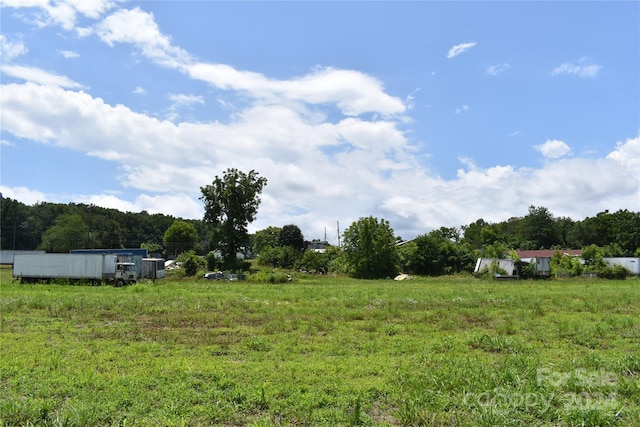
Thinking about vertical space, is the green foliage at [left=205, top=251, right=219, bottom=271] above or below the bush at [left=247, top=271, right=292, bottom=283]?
above

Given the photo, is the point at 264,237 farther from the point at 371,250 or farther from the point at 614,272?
the point at 614,272

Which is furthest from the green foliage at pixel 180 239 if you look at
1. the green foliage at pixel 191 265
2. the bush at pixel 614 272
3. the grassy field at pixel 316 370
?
the grassy field at pixel 316 370

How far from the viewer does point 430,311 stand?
16.3 meters

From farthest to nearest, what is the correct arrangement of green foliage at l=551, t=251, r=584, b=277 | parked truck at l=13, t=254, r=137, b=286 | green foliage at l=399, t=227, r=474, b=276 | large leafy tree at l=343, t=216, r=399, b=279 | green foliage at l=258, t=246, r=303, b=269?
green foliage at l=258, t=246, r=303, b=269 < green foliage at l=399, t=227, r=474, b=276 < large leafy tree at l=343, t=216, r=399, b=279 < green foliage at l=551, t=251, r=584, b=277 < parked truck at l=13, t=254, r=137, b=286

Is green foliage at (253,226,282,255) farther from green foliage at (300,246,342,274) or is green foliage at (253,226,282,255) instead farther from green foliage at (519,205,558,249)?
green foliage at (519,205,558,249)

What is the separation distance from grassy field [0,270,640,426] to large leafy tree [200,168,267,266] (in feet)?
147

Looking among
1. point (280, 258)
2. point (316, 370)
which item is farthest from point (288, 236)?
point (316, 370)

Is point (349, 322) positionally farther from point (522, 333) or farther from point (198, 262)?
point (198, 262)

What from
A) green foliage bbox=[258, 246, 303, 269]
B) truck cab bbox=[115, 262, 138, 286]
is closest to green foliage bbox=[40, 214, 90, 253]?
green foliage bbox=[258, 246, 303, 269]

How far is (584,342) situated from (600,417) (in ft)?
19.5

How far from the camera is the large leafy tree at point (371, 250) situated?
186 ft

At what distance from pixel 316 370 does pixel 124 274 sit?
3241cm

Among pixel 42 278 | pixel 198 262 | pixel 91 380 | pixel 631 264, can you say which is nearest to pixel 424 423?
pixel 91 380

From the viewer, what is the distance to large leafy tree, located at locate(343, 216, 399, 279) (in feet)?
186
